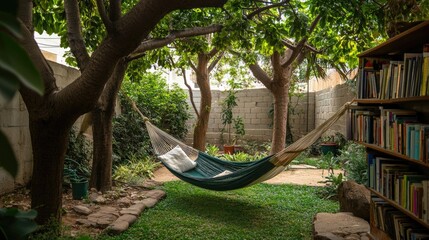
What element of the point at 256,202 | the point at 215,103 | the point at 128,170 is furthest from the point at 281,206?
the point at 215,103

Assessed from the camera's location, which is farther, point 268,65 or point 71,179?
point 268,65

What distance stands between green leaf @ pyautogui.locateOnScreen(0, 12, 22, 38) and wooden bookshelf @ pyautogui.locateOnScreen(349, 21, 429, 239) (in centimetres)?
156

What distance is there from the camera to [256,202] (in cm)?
359

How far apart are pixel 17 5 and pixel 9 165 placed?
0.17 m

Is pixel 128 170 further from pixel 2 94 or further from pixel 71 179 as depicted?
pixel 2 94

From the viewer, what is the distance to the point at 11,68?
13.7 inches

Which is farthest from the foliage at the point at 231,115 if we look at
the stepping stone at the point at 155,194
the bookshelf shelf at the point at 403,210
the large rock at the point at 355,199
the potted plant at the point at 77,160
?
the bookshelf shelf at the point at 403,210

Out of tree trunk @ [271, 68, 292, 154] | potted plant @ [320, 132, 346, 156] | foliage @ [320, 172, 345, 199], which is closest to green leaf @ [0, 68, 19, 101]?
foliage @ [320, 172, 345, 199]

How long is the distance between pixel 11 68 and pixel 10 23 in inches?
2.4

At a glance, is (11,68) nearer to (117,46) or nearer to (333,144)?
(117,46)

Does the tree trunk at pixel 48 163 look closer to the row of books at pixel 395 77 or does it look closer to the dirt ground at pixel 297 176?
the row of books at pixel 395 77

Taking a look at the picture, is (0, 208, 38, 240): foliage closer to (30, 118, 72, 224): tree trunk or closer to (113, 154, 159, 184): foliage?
(30, 118, 72, 224): tree trunk

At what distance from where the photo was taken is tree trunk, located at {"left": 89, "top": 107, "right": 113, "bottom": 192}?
347 centimetres

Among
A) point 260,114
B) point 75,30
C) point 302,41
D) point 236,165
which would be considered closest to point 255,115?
point 260,114
